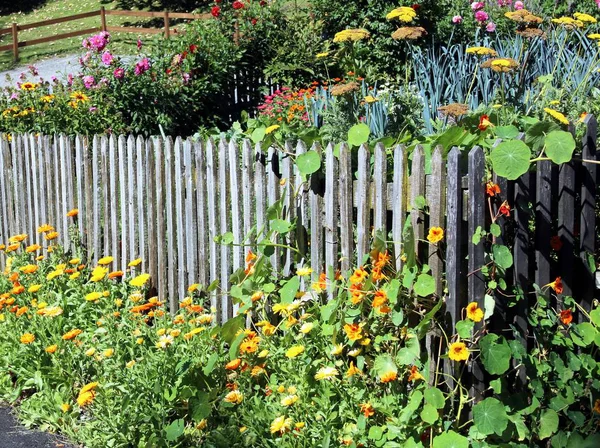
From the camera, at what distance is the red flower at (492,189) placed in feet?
9.52

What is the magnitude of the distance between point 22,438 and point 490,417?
89.6 inches

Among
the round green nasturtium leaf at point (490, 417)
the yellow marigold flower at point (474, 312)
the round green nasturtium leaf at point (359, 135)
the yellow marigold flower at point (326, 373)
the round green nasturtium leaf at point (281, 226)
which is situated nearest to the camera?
the round green nasturtium leaf at point (490, 417)

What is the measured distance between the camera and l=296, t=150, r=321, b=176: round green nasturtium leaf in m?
3.48

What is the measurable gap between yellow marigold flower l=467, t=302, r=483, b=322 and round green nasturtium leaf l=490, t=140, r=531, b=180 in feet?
1.67

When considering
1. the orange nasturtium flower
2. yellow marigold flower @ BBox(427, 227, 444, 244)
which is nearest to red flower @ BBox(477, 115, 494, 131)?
yellow marigold flower @ BBox(427, 227, 444, 244)

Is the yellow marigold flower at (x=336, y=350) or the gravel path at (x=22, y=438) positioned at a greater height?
the yellow marigold flower at (x=336, y=350)

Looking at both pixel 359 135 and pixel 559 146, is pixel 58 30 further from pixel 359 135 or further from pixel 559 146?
pixel 559 146

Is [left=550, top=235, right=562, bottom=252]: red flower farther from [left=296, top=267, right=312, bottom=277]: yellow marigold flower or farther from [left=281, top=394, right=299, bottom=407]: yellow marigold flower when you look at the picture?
[left=281, top=394, right=299, bottom=407]: yellow marigold flower

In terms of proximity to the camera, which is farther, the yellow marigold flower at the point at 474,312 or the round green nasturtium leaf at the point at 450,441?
the yellow marigold flower at the point at 474,312

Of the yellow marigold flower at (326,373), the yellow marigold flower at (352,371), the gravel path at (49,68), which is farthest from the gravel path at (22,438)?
the gravel path at (49,68)

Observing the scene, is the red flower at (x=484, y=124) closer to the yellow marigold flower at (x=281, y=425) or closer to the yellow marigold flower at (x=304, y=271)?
the yellow marigold flower at (x=304, y=271)

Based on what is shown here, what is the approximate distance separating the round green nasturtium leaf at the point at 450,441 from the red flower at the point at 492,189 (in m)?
0.93

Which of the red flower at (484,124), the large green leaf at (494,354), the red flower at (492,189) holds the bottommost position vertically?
the large green leaf at (494,354)

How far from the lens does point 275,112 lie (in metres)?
8.08
